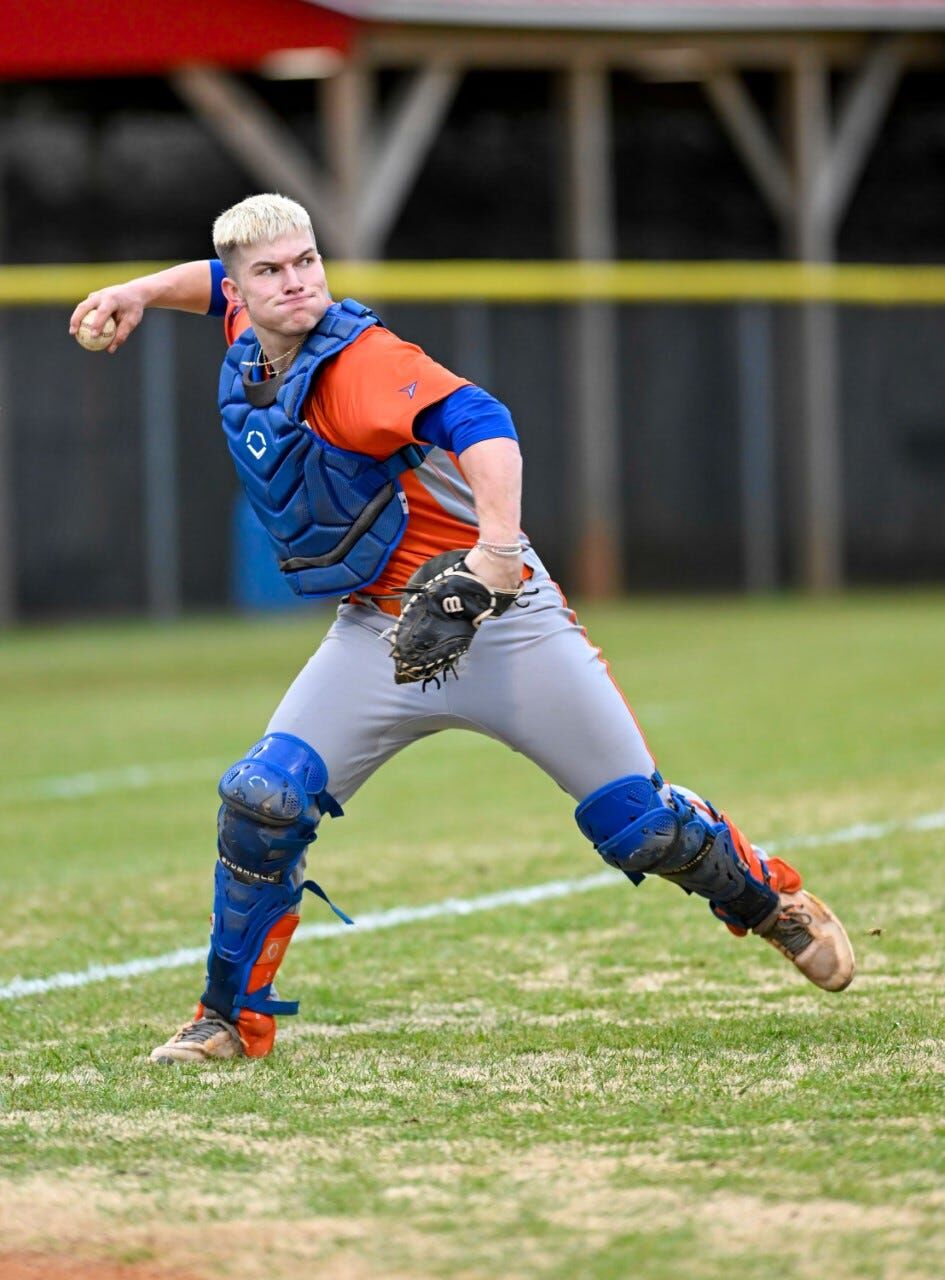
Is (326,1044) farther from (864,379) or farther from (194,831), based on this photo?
(864,379)

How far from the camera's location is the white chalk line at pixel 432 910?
20.1ft

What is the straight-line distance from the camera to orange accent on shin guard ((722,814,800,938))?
5.26 meters

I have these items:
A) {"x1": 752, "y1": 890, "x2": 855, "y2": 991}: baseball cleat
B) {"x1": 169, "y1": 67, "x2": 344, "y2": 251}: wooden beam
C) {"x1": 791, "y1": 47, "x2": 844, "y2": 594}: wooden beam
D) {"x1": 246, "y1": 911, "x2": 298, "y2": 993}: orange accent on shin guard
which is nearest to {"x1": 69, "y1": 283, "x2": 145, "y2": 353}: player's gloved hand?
{"x1": 246, "y1": 911, "x2": 298, "y2": 993}: orange accent on shin guard

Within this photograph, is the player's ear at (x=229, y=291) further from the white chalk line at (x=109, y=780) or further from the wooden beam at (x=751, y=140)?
the wooden beam at (x=751, y=140)

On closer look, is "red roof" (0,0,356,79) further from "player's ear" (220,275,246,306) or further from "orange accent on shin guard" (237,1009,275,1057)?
"orange accent on shin guard" (237,1009,275,1057)

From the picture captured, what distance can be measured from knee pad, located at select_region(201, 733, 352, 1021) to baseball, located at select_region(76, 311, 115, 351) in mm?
1030

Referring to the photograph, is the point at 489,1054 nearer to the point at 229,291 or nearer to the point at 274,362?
the point at 274,362

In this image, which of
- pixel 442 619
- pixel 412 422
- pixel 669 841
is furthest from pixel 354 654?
pixel 669 841

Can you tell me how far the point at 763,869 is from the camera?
5324mm

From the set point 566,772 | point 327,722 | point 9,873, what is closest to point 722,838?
point 566,772

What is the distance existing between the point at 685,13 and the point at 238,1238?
19.2 m

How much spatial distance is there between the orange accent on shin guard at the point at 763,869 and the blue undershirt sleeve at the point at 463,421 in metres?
1.14

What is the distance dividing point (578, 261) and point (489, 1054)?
18564mm

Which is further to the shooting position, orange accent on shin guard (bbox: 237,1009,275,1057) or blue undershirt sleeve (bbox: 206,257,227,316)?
blue undershirt sleeve (bbox: 206,257,227,316)
